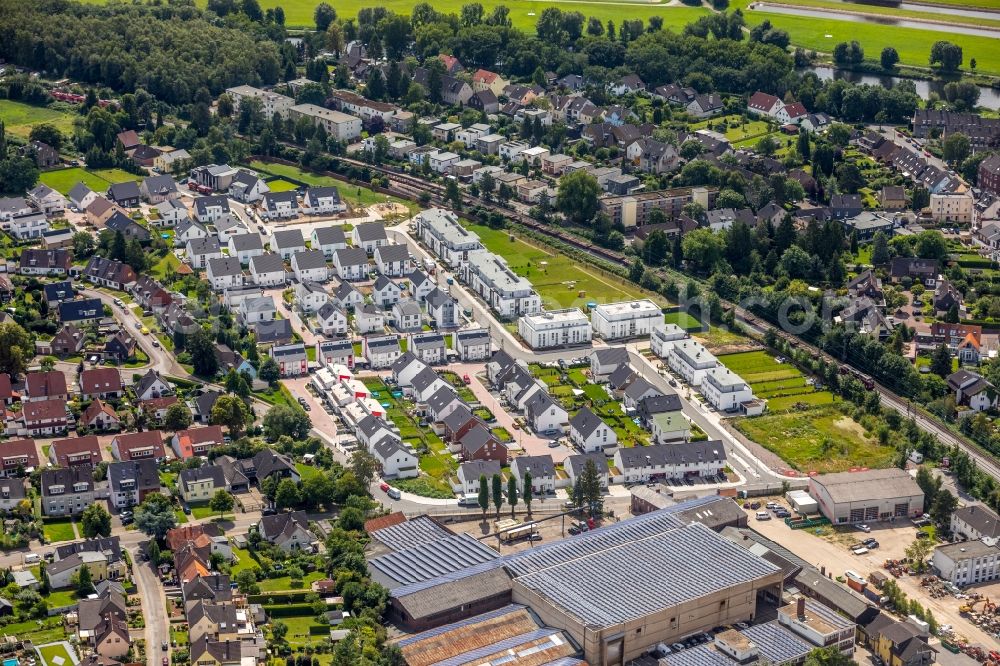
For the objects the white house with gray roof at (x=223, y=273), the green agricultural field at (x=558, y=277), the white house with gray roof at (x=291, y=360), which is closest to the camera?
the white house with gray roof at (x=291, y=360)

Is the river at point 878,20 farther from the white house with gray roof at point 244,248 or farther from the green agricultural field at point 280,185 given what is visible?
the white house with gray roof at point 244,248

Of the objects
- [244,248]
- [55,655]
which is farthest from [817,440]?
[55,655]

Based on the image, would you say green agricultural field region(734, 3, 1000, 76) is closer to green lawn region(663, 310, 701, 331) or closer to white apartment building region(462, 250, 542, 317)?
green lawn region(663, 310, 701, 331)

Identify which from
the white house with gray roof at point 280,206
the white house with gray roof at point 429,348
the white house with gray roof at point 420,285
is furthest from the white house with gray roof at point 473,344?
the white house with gray roof at point 280,206

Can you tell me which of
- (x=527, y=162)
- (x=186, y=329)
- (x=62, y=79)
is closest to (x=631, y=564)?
(x=186, y=329)

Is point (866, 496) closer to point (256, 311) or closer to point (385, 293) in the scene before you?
point (385, 293)

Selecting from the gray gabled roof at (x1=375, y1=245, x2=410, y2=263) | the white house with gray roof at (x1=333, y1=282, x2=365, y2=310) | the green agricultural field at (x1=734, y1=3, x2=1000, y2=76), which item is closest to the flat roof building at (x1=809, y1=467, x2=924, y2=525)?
the white house with gray roof at (x1=333, y1=282, x2=365, y2=310)

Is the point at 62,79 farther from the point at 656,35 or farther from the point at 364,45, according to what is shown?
the point at 656,35
